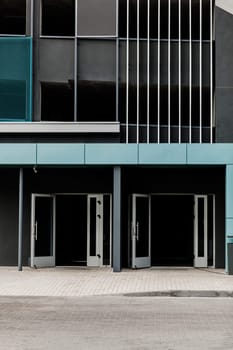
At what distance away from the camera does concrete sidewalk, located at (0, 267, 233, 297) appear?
48.5 ft

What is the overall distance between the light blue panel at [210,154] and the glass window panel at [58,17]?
659cm

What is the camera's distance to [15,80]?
20172 mm

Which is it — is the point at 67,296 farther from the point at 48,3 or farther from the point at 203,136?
the point at 48,3

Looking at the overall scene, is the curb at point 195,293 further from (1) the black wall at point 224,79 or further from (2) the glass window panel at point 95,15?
(2) the glass window panel at point 95,15

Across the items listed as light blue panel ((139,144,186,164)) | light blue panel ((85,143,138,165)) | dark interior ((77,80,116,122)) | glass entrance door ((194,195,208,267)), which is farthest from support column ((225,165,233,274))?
dark interior ((77,80,116,122))

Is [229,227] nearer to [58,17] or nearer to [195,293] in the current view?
[195,293]

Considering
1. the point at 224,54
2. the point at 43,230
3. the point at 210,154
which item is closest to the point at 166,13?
the point at 224,54

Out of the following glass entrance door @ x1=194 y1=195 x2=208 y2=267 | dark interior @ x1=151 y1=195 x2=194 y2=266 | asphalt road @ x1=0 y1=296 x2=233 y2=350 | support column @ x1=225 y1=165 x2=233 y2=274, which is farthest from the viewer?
dark interior @ x1=151 y1=195 x2=194 y2=266

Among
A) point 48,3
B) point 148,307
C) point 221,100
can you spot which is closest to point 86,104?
point 48,3

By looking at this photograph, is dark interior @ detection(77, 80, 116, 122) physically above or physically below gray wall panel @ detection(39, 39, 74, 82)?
below

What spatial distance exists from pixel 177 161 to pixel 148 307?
6993 mm

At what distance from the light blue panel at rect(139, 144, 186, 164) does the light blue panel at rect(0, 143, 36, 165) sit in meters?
3.24

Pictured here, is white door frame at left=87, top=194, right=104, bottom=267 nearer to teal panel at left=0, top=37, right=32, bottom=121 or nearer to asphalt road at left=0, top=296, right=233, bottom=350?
teal panel at left=0, top=37, right=32, bottom=121

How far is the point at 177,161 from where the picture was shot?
18.9m
